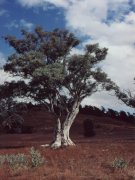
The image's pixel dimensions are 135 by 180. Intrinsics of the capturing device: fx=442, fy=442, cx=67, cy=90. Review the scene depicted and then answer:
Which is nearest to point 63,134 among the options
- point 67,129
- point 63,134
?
point 63,134

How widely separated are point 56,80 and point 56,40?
3781 millimetres

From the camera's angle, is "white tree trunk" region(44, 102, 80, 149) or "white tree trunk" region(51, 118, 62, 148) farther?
"white tree trunk" region(44, 102, 80, 149)

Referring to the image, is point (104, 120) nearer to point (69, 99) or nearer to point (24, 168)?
point (69, 99)

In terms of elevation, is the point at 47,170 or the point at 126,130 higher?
the point at 126,130

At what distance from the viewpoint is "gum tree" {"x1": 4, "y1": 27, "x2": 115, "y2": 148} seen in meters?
40.5

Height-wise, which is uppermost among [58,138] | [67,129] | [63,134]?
[67,129]

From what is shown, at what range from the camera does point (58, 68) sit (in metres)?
40.2

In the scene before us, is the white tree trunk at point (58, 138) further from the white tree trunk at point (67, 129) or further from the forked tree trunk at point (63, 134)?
the white tree trunk at point (67, 129)

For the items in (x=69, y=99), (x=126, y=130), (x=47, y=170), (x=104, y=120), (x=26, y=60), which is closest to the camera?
(x=47, y=170)

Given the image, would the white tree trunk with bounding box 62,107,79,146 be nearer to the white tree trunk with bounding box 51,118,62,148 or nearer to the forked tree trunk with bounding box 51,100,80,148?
the forked tree trunk with bounding box 51,100,80,148

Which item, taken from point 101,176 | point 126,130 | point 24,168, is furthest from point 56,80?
point 126,130

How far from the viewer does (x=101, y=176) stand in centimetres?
1811

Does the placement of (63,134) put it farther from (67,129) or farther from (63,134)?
(67,129)

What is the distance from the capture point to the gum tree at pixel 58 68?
133ft
